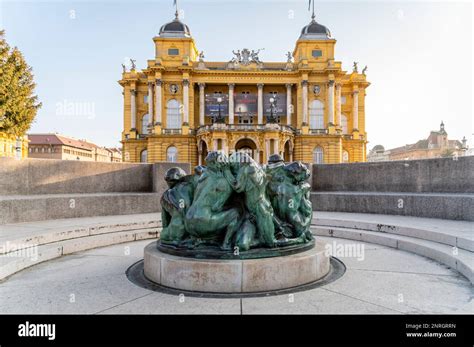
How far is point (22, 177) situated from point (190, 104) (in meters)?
37.1

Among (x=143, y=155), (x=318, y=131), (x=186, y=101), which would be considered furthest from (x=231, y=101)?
(x=143, y=155)

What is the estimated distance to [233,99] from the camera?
148 feet

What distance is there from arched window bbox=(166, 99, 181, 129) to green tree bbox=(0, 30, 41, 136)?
68.9 ft

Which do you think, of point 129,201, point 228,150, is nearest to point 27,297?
point 129,201

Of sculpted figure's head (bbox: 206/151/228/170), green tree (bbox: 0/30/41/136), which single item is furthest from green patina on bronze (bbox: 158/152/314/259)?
green tree (bbox: 0/30/41/136)

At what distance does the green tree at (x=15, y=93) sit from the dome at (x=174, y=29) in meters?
25.7

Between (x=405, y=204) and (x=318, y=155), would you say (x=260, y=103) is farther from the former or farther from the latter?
(x=405, y=204)

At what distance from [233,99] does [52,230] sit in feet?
134

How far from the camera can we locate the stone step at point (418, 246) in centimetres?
450

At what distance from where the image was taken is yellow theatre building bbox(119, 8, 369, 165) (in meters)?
43.1

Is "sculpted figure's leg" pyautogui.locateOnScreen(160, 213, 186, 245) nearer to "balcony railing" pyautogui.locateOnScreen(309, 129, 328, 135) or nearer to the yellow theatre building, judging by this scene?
the yellow theatre building

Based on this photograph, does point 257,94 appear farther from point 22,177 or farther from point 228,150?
point 22,177

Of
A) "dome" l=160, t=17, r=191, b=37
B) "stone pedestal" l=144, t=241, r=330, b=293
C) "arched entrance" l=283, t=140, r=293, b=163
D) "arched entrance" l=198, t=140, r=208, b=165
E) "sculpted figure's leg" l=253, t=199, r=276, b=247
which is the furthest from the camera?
"dome" l=160, t=17, r=191, b=37

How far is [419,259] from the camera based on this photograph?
5312 millimetres
